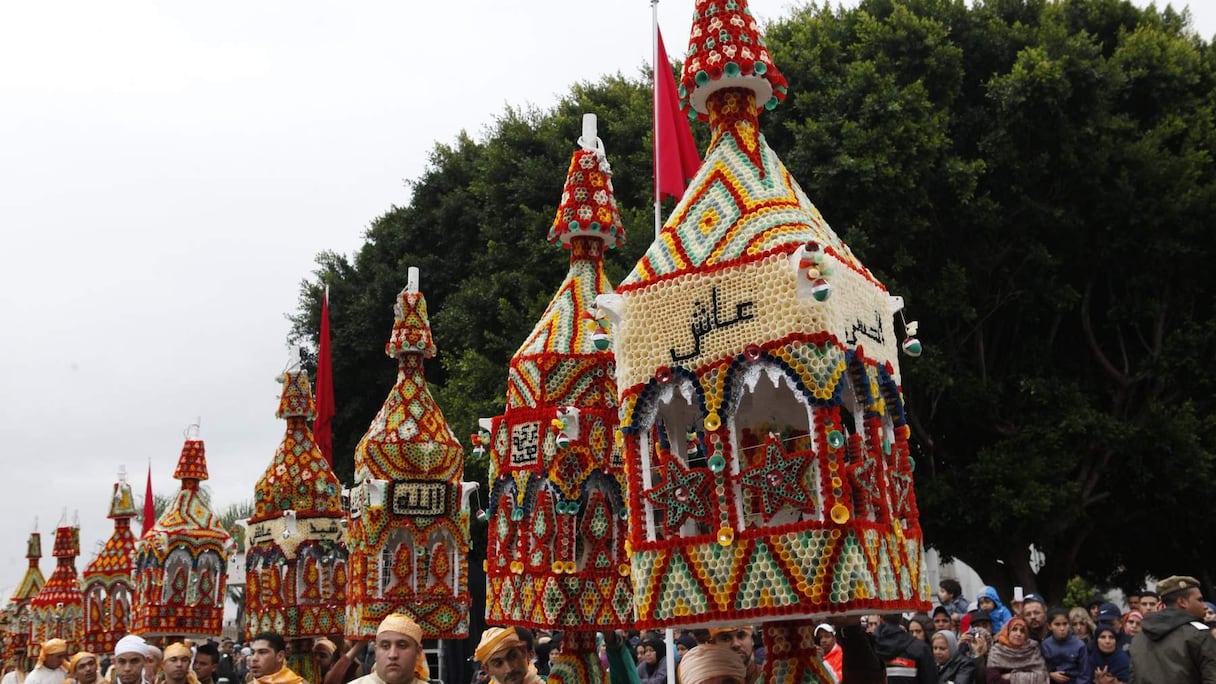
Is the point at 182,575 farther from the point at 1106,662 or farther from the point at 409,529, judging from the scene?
the point at 1106,662

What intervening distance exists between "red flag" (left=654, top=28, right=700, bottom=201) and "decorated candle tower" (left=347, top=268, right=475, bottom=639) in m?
5.11

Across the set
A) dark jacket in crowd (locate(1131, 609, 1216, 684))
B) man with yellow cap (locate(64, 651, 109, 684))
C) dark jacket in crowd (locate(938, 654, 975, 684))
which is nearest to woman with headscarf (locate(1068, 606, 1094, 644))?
dark jacket in crowd (locate(938, 654, 975, 684))

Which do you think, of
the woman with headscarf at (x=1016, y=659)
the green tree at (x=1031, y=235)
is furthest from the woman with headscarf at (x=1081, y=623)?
the green tree at (x=1031, y=235)

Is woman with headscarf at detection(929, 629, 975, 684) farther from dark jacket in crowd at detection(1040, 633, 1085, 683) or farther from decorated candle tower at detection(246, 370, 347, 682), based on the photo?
decorated candle tower at detection(246, 370, 347, 682)

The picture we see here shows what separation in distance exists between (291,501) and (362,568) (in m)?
3.42

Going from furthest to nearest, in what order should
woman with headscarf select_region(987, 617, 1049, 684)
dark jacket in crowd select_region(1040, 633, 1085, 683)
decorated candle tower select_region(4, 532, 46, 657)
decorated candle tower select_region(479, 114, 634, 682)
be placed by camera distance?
decorated candle tower select_region(4, 532, 46, 657)
decorated candle tower select_region(479, 114, 634, 682)
dark jacket in crowd select_region(1040, 633, 1085, 683)
woman with headscarf select_region(987, 617, 1049, 684)

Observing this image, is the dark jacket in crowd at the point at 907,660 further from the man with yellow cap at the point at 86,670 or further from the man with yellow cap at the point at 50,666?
the man with yellow cap at the point at 50,666

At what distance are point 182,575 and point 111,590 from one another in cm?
491

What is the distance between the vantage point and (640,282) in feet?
28.3

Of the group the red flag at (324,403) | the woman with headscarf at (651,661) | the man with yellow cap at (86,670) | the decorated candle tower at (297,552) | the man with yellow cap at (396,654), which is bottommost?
the woman with headscarf at (651,661)

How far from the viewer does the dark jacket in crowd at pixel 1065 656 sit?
9.84 meters

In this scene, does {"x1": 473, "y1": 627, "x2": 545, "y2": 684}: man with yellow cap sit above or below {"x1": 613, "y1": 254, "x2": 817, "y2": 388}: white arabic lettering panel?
below

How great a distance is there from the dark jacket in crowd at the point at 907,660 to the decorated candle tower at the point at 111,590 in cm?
1729

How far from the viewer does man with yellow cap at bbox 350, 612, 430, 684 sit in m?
6.19
